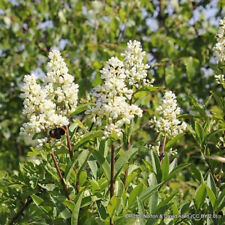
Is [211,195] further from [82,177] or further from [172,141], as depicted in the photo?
[82,177]

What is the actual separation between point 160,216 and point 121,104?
0.33 m

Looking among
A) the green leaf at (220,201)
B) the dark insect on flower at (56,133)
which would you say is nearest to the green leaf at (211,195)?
the green leaf at (220,201)

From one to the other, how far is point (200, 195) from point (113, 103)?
394 millimetres

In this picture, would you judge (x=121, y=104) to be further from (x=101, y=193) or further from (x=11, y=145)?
(x=11, y=145)

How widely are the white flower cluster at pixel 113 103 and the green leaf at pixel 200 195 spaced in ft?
0.98

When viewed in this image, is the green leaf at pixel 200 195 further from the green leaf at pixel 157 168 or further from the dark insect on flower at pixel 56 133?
the dark insect on flower at pixel 56 133

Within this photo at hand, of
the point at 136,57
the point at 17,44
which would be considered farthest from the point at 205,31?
the point at 136,57

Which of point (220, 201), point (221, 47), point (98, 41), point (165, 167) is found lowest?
point (220, 201)

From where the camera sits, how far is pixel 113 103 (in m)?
1.12

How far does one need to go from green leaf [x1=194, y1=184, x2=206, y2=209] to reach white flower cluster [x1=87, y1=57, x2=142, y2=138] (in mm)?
298

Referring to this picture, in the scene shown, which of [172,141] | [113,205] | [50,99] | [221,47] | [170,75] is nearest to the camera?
[113,205]

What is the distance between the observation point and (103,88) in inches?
45.1

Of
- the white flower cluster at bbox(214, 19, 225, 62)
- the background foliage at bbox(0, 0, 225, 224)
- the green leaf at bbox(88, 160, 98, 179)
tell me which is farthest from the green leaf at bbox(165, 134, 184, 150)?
the background foliage at bbox(0, 0, 225, 224)

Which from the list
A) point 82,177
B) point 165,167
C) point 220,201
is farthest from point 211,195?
point 82,177
